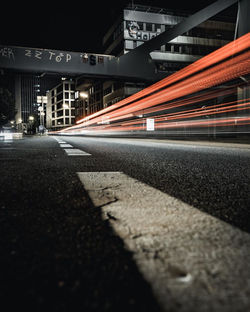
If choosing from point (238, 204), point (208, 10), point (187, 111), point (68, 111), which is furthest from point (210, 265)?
point (68, 111)

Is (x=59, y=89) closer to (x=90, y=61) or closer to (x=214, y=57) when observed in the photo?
(x=90, y=61)

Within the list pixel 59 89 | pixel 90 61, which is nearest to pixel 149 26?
pixel 90 61

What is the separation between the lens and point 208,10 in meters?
16.5

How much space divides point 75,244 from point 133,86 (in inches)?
2000

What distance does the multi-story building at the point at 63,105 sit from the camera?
336 ft

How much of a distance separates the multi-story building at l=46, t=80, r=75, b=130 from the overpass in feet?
250

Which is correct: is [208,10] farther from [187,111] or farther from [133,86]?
[133,86]

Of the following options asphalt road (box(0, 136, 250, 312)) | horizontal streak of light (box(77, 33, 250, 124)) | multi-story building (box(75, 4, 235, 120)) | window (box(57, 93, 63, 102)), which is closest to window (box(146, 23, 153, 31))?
multi-story building (box(75, 4, 235, 120))

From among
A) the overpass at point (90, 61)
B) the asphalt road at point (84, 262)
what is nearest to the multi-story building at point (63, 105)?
the overpass at point (90, 61)

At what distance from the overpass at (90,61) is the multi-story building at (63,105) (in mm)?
76199

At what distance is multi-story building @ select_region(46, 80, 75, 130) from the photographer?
102375mm

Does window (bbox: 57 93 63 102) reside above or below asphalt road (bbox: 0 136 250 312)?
above

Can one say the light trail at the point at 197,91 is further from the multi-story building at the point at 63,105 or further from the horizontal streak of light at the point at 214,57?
the multi-story building at the point at 63,105

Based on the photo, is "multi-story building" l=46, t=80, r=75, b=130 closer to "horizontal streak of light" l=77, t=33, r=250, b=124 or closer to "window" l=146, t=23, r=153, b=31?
"window" l=146, t=23, r=153, b=31
